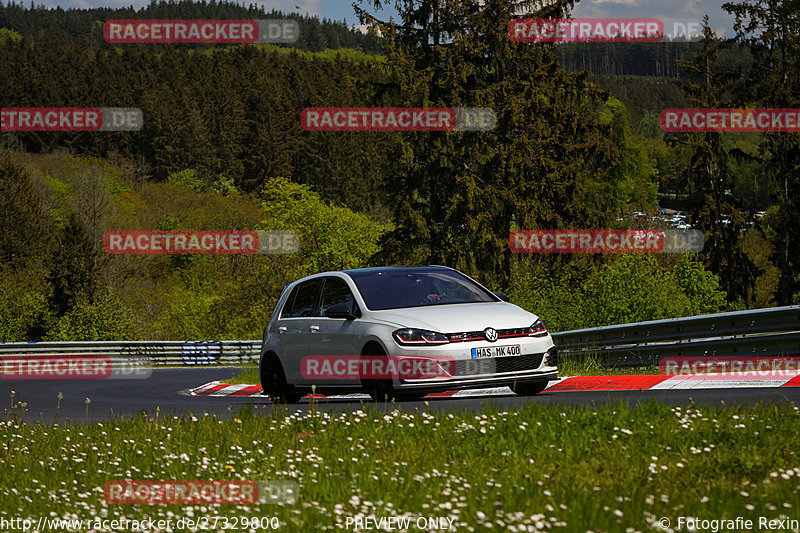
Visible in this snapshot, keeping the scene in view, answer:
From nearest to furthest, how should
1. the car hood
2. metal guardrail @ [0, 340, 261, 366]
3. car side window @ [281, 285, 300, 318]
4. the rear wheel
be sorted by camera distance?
the car hood < the rear wheel < car side window @ [281, 285, 300, 318] < metal guardrail @ [0, 340, 261, 366]

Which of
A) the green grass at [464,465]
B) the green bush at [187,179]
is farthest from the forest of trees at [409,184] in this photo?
the green grass at [464,465]

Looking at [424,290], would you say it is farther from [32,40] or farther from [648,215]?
[32,40]

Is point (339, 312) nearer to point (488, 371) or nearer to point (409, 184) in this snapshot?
point (488, 371)

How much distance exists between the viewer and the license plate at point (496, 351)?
11211 millimetres

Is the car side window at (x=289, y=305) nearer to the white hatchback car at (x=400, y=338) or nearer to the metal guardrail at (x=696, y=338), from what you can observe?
the white hatchback car at (x=400, y=338)

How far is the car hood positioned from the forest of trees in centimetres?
1652

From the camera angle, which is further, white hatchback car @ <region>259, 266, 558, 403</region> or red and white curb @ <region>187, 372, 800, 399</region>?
red and white curb @ <region>187, 372, 800, 399</region>

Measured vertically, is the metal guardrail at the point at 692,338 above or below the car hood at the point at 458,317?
below

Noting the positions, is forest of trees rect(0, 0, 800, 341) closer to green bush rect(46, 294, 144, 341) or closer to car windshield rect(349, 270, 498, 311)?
green bush rect(46, 294, 144, 341)

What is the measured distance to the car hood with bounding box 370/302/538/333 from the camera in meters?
11.3

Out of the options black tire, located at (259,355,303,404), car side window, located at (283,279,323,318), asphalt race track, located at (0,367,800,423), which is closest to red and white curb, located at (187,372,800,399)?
black tire, located at (259,355,303,404)

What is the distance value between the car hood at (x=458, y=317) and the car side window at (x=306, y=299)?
62.9 inches

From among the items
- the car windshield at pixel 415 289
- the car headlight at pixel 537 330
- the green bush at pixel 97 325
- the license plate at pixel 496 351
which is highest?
the car windshield at pixel 415 289

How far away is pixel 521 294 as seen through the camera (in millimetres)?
30297
